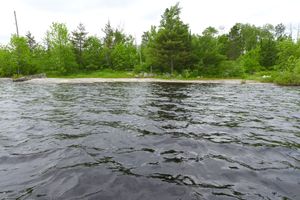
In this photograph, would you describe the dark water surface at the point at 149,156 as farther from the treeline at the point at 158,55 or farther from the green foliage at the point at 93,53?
the green foliage at the point at 93,53

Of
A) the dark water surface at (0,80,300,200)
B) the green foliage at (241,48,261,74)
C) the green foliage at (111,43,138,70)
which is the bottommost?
the dark water surface at (0,80,300,200)

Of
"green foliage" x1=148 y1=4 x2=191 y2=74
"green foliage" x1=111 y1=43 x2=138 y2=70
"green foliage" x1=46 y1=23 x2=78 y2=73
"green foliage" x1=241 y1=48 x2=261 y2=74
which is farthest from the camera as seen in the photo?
"green foliage" x1=111 y1=43 x2=138 y2=70

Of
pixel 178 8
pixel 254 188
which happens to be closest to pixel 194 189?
pixel 254 188

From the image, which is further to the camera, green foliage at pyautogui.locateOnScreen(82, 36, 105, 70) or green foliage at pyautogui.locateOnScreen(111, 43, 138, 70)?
green foliage at pyautogui.locateOnScreen(111, 43, 138, 70)

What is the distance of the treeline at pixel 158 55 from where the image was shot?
39500 mm

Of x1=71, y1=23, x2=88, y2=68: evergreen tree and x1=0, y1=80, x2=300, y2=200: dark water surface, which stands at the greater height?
x1=71, y1=23, x2=88, y2=68: evergreen tree

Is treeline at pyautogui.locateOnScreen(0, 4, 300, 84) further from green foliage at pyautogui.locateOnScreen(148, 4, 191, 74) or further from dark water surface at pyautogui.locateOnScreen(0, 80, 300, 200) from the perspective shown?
dark water surface at pyautogui.locateOnScreen(0, 80, 300, 200)

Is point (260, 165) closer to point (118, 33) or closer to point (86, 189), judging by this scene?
point (86, 189)

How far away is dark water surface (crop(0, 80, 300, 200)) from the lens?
171 inches

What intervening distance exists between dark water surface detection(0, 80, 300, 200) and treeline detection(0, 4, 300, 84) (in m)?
25.3

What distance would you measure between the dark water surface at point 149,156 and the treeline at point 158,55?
25323 mm

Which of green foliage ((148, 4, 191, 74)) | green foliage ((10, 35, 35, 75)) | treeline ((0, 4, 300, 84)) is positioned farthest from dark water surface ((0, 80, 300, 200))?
green foliage ((10, 35, 35, 75))

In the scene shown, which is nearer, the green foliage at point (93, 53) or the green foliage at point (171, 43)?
the green foliage at point (171, 43)

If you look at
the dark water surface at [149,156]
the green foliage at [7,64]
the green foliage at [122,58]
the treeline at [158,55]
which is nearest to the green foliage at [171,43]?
the treeline at [158,55]
